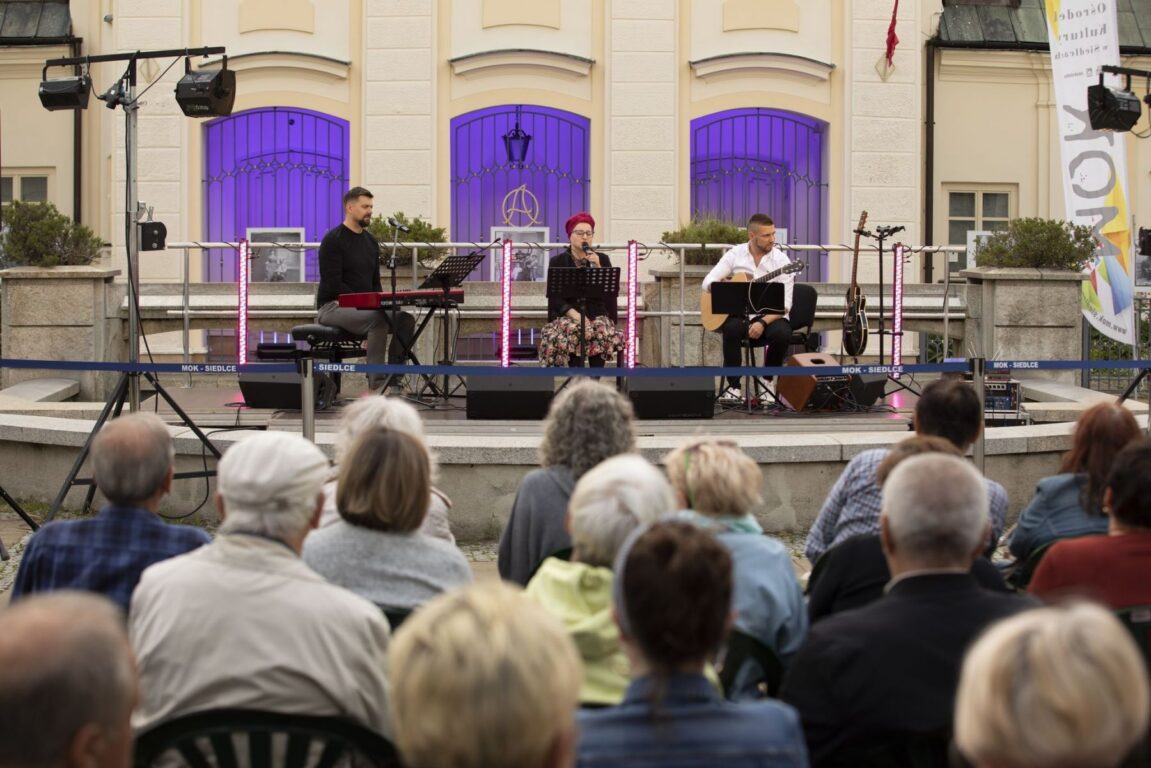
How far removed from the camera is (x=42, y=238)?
13.1 metres

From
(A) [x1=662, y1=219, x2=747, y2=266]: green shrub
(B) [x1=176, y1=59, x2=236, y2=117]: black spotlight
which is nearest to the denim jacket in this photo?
(B) [x1=176, y1=59, x2=236, y2=117]: black spotlight

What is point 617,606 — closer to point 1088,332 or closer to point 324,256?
point 324,256

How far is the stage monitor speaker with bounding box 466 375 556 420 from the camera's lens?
400 inches

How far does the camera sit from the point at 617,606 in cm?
275

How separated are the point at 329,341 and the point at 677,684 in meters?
8.55

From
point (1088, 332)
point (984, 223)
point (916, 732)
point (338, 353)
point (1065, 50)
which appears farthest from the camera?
point (984, 223)

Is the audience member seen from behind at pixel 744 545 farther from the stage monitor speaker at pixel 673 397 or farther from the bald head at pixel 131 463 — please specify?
the stage monitor speaker at pixel 673 397

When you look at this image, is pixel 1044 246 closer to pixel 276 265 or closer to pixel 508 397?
pixel 508 397

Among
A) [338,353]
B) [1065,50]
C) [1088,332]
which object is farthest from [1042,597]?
[1088,332]

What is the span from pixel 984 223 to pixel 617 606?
1813 centimetres

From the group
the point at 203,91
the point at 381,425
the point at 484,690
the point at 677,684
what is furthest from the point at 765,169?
the point at 484,690

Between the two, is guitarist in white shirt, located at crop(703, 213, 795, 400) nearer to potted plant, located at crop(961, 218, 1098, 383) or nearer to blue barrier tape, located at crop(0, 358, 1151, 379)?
blue barrier tape, located at crop(0, 358, 1151, 379)

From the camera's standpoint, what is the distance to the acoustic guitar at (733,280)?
1119 centimetres

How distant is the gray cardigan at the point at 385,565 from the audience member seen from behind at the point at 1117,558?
1.49 metres
